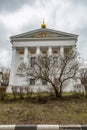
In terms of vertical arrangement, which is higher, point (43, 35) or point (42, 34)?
point (42, 34)

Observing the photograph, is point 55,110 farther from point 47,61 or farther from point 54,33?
point 54,33

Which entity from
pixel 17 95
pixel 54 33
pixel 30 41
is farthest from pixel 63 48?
pixel 17 95

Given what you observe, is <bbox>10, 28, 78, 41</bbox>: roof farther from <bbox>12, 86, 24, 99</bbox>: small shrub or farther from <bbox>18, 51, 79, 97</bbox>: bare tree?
<bbox>12, 86, 24, 99</bbox>: small shrub

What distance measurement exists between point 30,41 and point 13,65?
6006 mm

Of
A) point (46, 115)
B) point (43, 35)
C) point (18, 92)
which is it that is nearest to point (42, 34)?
point (43, 35)

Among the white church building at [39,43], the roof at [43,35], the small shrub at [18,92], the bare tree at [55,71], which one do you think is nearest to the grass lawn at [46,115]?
the small shrub at [18,92]

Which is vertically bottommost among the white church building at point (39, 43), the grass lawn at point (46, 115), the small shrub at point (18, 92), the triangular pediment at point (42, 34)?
the grass lawn at point (46, 115)

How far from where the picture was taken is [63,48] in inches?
1084

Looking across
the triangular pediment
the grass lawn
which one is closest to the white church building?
the triangular pediment

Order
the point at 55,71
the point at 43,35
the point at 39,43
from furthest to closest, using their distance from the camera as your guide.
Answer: the point at 43,35 < the point at 39,43 < the point at 55,71

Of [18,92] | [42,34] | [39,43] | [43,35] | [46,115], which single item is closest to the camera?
[46,115]

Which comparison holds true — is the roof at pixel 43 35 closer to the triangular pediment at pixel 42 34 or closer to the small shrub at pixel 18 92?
the triangular pediment at pixel 42 34

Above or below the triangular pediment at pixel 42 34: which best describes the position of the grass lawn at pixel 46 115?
below

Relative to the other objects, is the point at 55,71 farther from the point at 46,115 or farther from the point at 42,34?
the point at 42,34
